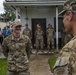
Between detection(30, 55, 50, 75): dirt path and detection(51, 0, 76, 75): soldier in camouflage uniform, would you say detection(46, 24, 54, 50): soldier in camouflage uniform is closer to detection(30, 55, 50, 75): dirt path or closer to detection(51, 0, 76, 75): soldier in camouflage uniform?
detection(30, 55, 50, 75): dirt path

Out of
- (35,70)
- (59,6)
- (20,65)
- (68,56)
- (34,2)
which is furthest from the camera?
(59,6)

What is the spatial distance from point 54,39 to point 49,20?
137cm

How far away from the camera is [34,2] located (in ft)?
59.2

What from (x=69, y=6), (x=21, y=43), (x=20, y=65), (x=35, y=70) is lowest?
(x=35, y=70)

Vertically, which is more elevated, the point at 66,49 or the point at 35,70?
the point at 66,49

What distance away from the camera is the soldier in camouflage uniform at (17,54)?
5.73 meters

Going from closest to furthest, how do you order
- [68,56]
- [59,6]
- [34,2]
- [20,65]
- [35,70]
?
[68,56], [20,65], [35,70], [34,2], [59,6]

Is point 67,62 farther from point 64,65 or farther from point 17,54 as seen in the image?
point 17,54

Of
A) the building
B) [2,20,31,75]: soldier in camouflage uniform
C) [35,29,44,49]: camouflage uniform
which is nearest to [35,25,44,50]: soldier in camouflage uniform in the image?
[35,29,44,49]: camouflage uniform

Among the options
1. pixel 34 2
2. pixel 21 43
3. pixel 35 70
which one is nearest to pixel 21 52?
pixel 21 43

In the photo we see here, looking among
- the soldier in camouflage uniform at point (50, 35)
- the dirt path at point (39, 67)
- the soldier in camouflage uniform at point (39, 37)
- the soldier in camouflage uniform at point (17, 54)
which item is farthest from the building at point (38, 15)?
the soldier in camouflage uniform at point (17, 54)

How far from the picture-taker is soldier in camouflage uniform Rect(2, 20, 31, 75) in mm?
5734

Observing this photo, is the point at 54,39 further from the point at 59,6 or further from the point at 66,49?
the point at 66,49

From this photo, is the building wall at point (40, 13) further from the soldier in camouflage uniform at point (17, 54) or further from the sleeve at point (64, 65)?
the sleeve at point (64, 65)
